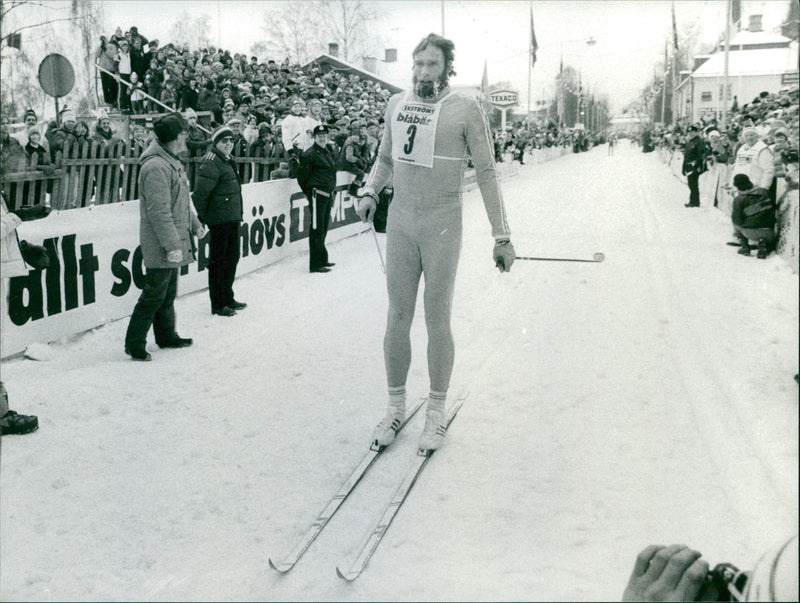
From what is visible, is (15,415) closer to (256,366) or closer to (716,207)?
(256,366)

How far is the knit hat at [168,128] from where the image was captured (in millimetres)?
5840

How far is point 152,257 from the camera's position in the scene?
19.5 ft

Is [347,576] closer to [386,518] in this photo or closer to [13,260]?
[386,518]

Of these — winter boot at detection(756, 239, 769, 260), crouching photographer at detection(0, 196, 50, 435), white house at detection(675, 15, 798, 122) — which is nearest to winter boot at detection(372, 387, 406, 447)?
crouching photographer at detection(0, 196, 50, 435)

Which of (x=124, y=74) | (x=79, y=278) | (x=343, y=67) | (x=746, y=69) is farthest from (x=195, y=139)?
(x=746, y=69)

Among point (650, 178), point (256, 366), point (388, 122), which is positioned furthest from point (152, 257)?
point (650, 178)

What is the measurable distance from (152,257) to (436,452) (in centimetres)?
299

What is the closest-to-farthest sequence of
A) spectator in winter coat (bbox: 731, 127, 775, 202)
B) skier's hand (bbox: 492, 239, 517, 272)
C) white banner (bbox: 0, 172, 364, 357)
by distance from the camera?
skier's hand (bbox: 492, 239, 517, 272), white banner (bbox: 0, 172, 364, 357), spectator in winter coat (bbox: 731, 127, 775, 202)

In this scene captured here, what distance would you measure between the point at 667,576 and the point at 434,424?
2.42 meters

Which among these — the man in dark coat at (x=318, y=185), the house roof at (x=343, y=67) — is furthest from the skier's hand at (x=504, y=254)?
the house roof at (x=343, y=67)

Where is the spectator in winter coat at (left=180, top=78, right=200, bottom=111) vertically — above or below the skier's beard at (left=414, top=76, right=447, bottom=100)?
above

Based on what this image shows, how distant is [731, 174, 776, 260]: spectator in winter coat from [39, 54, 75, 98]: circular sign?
845 centimetres

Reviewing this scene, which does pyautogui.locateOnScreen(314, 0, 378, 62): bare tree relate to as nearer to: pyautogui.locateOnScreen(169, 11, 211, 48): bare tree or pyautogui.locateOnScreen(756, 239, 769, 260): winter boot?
pyautogui.locateOnScreen(169, 11, 211, 48): bare tree

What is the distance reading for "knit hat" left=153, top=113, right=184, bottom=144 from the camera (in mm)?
5840
